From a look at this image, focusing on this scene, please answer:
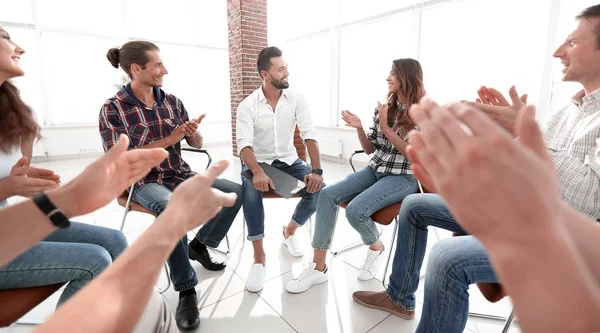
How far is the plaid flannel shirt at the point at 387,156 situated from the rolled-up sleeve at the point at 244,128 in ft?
2.86

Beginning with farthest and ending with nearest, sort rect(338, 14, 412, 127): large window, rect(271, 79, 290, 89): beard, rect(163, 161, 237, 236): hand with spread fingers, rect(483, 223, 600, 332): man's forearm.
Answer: rect(338, 14, 412, 127): large window < rect(271, 79, 290, 89): beard < rect(163, 161, 237, 236): hand with spread fingers < rect(483, 223, 600, 332): man's forearm

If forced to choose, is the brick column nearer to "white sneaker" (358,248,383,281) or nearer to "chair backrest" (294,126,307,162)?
"chair backrest" (294,126,307,162)

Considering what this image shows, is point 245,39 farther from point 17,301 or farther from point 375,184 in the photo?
point 17,301

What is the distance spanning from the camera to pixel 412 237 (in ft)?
4.70

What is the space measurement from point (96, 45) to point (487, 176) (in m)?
7.14

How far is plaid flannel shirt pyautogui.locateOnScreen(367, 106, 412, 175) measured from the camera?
1.92 meters

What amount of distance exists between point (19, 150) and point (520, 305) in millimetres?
2082

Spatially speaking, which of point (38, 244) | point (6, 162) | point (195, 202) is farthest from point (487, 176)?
point (6, 162)

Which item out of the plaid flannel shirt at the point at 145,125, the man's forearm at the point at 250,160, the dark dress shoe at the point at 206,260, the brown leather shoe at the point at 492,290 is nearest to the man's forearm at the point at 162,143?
the plaid flannel shirt at the point at 145,125

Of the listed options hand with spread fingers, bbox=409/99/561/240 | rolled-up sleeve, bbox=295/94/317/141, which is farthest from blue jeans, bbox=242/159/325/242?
hand with spread fingers, bbox=409/99/561/240

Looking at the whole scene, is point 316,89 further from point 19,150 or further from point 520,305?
point 520,305

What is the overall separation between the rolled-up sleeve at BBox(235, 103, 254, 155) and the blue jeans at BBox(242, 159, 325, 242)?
186mm

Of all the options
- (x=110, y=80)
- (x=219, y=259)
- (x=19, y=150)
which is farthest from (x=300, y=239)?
(x=110, y=80)

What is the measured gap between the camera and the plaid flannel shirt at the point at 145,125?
5.96 ft
